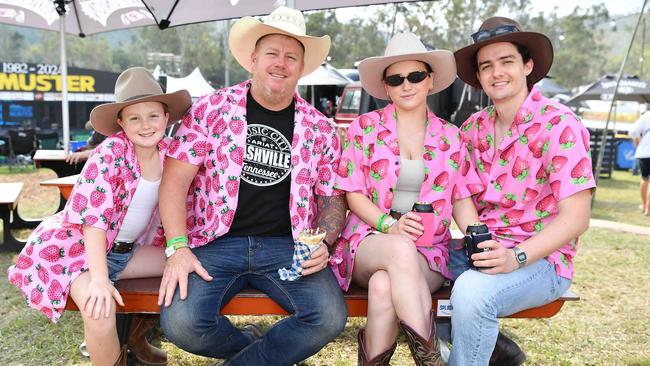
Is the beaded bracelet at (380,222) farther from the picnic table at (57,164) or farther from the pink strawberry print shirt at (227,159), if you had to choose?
the picnic table at (57,164)

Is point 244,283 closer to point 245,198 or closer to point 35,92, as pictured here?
point 245,198

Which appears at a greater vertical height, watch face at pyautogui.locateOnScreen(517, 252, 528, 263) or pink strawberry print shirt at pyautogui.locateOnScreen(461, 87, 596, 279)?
pink strawberry print shirt at pyautogui.locateOnScreen(461, 87, 596, 279)

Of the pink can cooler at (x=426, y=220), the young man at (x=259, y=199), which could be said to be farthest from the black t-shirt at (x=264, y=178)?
the pink can cooler at (x=426, y=220)

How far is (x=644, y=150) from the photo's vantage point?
920cm

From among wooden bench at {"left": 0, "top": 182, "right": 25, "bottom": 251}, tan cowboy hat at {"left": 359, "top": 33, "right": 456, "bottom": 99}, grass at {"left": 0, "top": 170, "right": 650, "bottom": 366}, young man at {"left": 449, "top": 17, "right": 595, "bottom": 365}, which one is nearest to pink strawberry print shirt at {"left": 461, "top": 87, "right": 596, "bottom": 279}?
young man at {"left": 449, "top": 17, "right": 595, "bottom": 365}

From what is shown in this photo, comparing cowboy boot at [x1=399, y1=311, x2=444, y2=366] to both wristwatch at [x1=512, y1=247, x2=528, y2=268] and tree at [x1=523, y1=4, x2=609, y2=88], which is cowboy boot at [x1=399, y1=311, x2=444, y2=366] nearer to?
wristwatch at [x1=512, y1=247, x2=528, y2=268]

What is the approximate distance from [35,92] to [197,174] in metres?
20.7

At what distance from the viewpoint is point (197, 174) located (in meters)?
2.98

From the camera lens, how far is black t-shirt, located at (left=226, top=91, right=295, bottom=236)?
2.91m

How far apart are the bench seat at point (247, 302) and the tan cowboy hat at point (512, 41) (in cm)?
121

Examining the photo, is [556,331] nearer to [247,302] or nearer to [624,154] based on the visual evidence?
[247,302]

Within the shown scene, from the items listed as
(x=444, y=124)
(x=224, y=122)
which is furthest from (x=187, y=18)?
(x=444, y=124)

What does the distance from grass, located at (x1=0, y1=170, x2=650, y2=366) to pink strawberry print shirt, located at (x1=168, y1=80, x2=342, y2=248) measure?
1.06 meters

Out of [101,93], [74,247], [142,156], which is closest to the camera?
[74,247]
